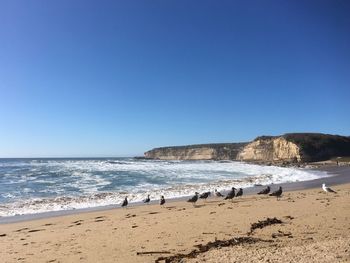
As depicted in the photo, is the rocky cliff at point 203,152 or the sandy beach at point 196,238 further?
the rocky cliff at point 203,152

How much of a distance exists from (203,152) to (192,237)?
140548mm

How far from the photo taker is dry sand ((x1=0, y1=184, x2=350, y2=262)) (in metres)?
6.05

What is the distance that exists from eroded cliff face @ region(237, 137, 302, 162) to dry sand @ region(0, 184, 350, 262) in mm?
75695

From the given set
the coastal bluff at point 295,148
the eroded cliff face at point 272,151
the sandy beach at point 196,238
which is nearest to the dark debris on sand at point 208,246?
the sandy beach at point 196,238

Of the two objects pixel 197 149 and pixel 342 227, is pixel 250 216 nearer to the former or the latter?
pixel 342 227

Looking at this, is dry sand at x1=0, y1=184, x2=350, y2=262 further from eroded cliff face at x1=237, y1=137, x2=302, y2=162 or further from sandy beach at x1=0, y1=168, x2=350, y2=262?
eroded cliff face at x1=237, y1=137, x2=302, y2=162

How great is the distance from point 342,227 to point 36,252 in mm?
6242

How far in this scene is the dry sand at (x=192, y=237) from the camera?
6051mm

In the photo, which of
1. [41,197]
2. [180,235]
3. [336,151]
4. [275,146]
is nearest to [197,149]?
[275,146]

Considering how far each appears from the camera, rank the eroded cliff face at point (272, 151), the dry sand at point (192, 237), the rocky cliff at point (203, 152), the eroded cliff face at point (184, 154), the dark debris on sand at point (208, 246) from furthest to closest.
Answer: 1. the eroded cliff face at point (184, 154)
2. the rocky cliff at point (203, 152)
3. the eroded cliff face at point (272, 151)
4. the dark debris on sand at point (208, 246)
5. the dry sand at point (192, 237)

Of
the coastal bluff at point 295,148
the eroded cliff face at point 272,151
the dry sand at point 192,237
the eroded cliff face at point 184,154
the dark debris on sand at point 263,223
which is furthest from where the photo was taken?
the eroded cliff face at point 184,154

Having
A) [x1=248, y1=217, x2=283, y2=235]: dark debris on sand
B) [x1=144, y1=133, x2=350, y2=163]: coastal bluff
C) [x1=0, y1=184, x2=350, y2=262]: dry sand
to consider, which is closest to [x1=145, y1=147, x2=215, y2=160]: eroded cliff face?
[x1=144, y1=133, x2=350, y2=163]: coastal bluff

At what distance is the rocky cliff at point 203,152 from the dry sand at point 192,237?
121 meters

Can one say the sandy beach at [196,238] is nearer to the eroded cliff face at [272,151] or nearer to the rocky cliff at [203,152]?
the eroded cliff face at [272,151]
